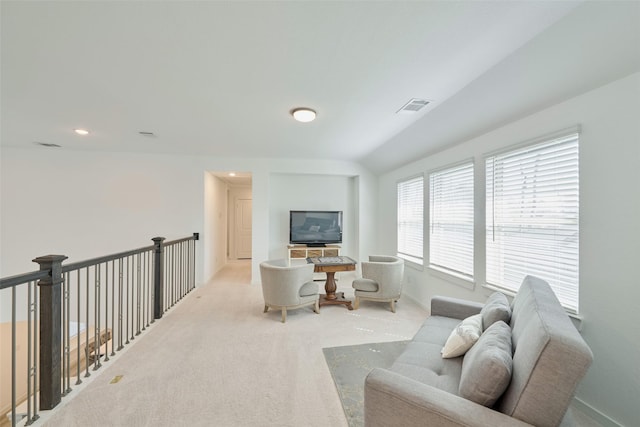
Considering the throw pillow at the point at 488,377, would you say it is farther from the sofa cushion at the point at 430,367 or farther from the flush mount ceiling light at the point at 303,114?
the flush mount ceiling light at the point at 303,114

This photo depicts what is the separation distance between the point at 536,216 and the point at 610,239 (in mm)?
561

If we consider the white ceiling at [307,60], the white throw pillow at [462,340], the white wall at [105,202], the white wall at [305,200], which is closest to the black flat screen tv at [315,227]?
the white wall at [305,200]

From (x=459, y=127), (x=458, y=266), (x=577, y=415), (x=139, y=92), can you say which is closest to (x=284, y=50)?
(x=139, y=92)

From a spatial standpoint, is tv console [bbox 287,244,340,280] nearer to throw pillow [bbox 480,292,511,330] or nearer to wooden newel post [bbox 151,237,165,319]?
wooden newel post [bbox 151,237,165,319]

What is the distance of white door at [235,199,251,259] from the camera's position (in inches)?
315

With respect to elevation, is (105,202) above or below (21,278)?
above

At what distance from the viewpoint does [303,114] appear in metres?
2.85

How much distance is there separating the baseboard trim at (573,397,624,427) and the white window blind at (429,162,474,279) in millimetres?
1349

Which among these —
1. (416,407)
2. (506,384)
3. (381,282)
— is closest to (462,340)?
(506,384)

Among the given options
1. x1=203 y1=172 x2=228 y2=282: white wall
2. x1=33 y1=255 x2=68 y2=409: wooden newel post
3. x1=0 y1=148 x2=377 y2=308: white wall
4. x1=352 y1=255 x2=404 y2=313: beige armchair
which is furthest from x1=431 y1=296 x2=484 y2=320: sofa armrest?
x1=203 y1=172 x2=228 y2=282: white wall

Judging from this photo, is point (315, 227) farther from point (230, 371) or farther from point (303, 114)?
point (230, 371)

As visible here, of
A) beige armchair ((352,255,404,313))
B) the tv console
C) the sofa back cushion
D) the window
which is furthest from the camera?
the tv console

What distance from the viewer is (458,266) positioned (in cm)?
326

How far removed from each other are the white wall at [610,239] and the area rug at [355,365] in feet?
4.57
